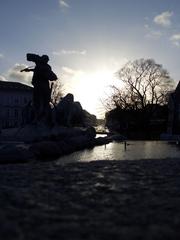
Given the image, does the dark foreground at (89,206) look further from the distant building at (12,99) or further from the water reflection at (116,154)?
the distant building at (12,99)

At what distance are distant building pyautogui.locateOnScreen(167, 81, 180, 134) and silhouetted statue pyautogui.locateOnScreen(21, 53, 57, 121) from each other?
42346mm

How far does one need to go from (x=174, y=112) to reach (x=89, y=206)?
63.2 meters

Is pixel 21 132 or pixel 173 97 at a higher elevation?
pixel 173 97

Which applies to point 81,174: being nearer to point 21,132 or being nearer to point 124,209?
point 124,209

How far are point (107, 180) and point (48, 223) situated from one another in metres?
3.06

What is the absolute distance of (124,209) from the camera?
4617 mm

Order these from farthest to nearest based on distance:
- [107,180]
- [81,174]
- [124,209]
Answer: [81,174], [107,180], [124,209]

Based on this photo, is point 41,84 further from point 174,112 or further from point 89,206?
point 174,112

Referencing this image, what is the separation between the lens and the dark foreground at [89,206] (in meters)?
3.67

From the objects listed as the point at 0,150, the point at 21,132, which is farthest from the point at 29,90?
the point at 0,150

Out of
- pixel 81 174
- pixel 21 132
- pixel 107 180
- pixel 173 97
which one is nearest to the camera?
pixel 107 180

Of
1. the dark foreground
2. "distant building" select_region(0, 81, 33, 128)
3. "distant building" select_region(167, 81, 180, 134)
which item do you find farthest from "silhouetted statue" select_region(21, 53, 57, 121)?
"distant building" select_region(0, 81, 33, 128)

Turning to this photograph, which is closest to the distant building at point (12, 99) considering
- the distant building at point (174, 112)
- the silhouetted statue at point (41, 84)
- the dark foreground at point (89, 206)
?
the distant building at point (174, 112)

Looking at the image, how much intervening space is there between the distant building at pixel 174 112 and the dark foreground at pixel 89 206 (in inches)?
2306
